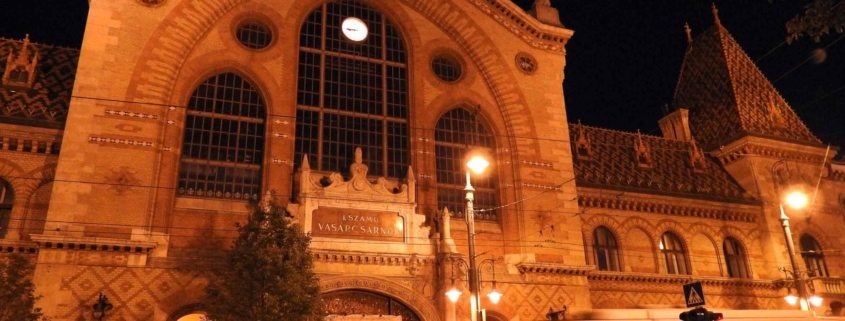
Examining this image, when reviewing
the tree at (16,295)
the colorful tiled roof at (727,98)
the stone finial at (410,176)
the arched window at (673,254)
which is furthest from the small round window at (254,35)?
the colorful tiled roof at (727,98)

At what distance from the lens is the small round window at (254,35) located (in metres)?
24.7

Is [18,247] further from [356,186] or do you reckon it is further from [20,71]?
[356,186]

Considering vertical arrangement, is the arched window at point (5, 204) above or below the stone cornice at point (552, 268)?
above

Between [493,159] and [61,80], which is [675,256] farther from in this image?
[61,80]

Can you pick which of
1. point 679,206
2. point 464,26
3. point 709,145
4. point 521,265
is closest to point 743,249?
point 679,206

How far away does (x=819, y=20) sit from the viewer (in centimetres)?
1027

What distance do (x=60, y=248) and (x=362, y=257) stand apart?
28.3ft

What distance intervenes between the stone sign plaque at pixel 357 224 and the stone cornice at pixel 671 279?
9183mm

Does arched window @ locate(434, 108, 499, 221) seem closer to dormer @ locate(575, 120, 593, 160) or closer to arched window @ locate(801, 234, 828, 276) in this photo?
dormer @ locate(575, 120, 593, 160)

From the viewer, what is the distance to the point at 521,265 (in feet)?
78.7

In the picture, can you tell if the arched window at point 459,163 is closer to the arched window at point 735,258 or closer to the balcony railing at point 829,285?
the arched window at point 735,258

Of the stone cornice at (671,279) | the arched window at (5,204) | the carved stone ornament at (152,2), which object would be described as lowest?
the stone cornice at (671,279)

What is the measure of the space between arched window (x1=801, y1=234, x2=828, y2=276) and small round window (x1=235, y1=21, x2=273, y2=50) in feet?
85.3

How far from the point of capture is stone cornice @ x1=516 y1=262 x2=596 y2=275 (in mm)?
24031
